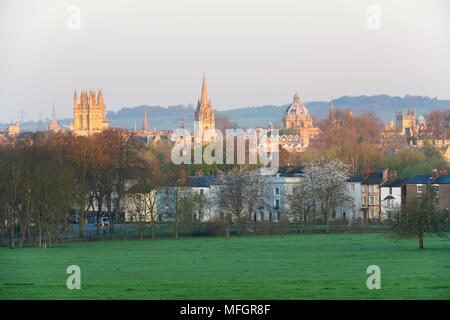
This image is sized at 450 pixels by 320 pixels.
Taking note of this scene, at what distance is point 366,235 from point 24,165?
2503 cm

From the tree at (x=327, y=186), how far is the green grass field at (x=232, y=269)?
16023mm

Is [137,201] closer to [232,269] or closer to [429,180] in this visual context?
[429,180]

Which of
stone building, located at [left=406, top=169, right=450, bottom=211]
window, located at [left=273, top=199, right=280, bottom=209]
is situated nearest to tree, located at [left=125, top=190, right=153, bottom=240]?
window, located at [left=273, top=199, right=280, bottom=209]

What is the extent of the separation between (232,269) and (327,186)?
41469 mm

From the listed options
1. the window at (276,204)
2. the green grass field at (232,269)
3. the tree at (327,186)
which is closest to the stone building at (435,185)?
the tree at (327,186)

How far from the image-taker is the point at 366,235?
72062mm

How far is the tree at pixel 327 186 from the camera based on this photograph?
276 ft

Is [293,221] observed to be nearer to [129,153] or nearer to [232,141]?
[129,153]

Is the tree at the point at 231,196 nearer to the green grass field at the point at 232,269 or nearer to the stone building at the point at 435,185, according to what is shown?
the green grass field at the point at 232,269

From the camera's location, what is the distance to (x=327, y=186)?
8562 cm
